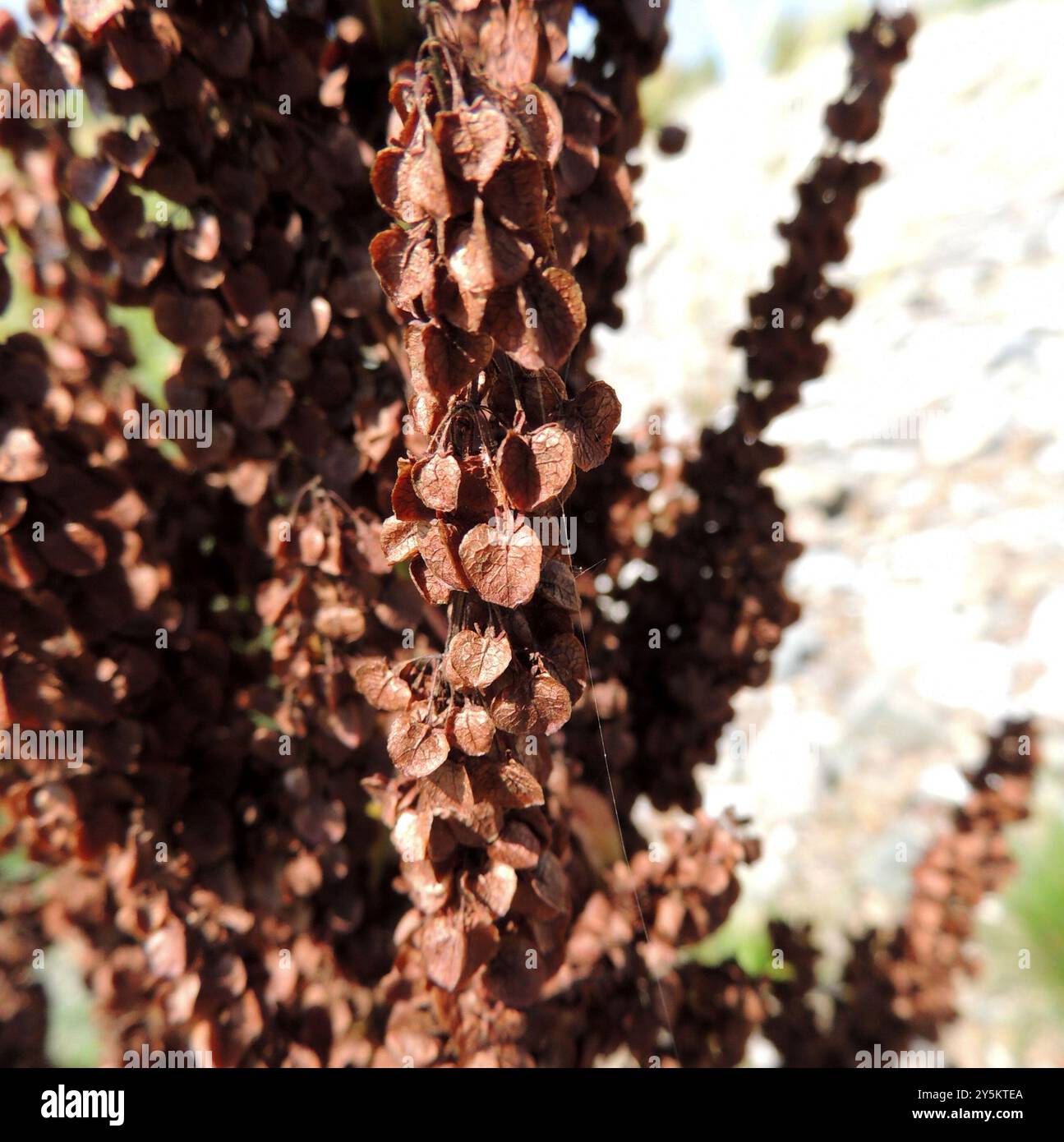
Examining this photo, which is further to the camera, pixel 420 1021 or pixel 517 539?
pixel 420 1021

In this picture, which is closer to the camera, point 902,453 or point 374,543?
point 374,543

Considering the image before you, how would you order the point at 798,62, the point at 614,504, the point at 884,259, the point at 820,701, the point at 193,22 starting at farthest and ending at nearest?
the point at 798,62, the point at 884,259, the point at 820,701, the point at 614,504, the point at 193,22

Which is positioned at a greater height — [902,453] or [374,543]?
[902,453]

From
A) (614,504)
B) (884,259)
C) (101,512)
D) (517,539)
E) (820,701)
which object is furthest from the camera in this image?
(884,259)

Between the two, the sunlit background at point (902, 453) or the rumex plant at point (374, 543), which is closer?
the rumex plant at point (374, 543)

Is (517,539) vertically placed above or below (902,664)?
above

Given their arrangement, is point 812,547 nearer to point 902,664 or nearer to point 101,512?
point 902,664

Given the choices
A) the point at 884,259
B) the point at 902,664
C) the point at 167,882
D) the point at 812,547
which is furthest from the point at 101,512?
the point at 884,259

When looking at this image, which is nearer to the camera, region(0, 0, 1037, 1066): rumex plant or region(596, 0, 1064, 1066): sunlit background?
region(0, 0, 1037, 1066): rumex plant
